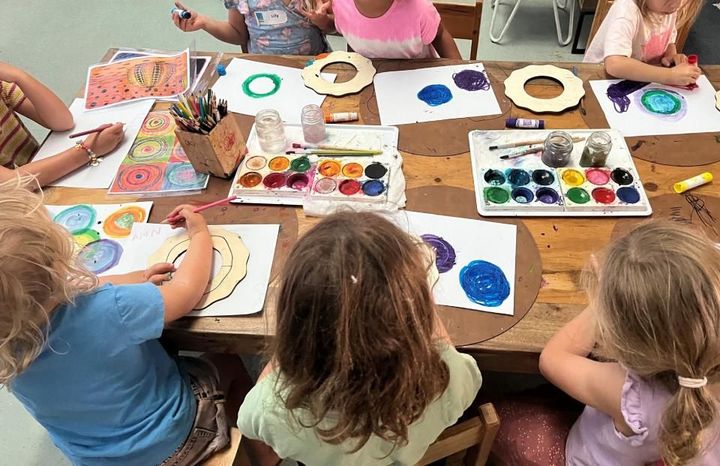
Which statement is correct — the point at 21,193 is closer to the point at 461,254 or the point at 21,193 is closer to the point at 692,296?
the point at 461,254

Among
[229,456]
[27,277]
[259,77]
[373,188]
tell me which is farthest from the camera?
[259,77]

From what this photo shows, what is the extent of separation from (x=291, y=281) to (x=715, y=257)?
587 millimetres

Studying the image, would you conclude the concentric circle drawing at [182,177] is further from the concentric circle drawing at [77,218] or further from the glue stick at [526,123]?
the glue stick at [526,123]

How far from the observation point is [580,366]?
2.97 feet

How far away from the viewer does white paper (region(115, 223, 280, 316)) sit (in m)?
0.98

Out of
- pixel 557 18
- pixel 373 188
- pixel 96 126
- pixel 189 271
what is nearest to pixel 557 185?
pixel 373 188

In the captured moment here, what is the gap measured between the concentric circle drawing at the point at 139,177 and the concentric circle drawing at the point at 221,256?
0.61 feet

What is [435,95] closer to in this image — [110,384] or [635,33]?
[635,33]

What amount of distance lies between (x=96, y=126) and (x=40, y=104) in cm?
14

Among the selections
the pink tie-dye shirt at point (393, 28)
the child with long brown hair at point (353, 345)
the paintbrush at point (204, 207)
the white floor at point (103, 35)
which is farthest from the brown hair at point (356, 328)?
the white floor at point (103, 35)

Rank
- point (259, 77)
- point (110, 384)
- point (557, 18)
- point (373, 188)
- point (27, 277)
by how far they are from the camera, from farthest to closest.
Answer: point (557, 18) → point (259, 77) → point (373, 188) → point (110, 384) → point (27, 277)

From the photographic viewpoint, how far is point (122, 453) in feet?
3.25

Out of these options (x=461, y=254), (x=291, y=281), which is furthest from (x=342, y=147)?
(x=291, y=281)

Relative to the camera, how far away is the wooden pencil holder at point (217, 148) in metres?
1.12
